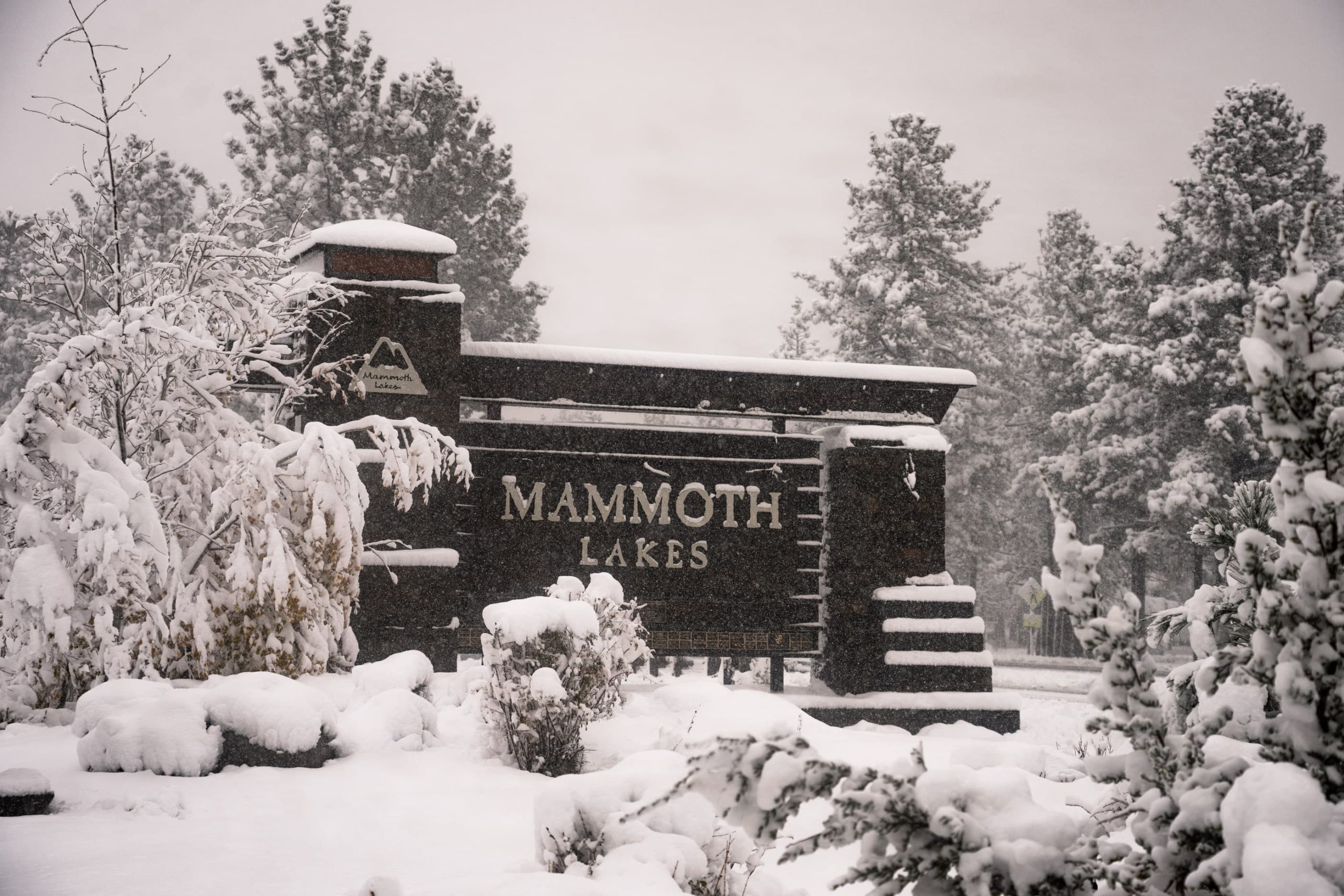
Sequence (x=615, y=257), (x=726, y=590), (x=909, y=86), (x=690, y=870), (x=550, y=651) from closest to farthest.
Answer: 1. (x=690, y=870)
2. (x=550, y=651)
3. (x=726, y=590)
4. (x=909, y=86)
5. (x=615, y=257)

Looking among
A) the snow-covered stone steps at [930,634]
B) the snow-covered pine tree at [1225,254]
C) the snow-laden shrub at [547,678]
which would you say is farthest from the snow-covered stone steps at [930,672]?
the snow-covered pine tree at [1225,254]

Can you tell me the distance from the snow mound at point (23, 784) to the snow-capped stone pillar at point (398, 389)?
14.8 ft

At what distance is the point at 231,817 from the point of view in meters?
4.45

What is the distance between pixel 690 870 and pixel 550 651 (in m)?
2.68

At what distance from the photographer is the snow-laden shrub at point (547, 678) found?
5891mm

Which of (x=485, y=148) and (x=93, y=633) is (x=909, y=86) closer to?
(x=485, y=148)

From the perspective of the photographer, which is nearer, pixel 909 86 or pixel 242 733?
pixel 242 733

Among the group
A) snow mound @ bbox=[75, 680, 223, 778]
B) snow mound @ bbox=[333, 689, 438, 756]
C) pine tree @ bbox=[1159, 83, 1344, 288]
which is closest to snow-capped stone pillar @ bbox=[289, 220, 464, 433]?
snow mound @ bbox=[333, 689, 438, 756]

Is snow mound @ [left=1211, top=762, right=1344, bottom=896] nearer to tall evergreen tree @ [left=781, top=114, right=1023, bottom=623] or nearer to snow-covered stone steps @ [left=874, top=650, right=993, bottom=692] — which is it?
snow-covered stone steps @ [left=874, top=650, right=993, bottom=692]

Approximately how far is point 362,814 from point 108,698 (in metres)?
1.92

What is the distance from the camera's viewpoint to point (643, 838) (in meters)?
3.82

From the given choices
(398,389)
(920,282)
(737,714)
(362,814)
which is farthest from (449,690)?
(920,282)

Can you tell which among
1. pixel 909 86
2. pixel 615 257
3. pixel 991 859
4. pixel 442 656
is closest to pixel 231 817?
pixel 991 859

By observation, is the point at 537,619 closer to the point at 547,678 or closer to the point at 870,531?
the point at 547,678
